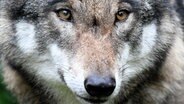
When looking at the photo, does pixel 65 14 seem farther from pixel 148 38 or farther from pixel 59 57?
pixel 148 38

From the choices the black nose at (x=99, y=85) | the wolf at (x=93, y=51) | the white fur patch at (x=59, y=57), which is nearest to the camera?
the black nose at (x=99, y=85)

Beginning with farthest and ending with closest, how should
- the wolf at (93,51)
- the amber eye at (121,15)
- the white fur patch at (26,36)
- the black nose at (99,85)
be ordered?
the white fur patch at (26,36)
the amber eye at (121,15)
the wolf at (93,51)
the black nose at (99,85)

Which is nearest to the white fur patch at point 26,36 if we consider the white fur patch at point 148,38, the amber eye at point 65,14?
the amber eye at point 65,14

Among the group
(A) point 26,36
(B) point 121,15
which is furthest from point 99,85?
(A) point 26,36

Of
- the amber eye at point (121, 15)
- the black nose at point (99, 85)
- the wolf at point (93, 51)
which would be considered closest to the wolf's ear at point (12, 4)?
the wolf at point (93, 51)

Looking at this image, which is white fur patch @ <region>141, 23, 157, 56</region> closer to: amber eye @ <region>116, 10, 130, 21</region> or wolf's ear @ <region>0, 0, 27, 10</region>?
amber eye @ <region>116, 10, 130, 21</region>

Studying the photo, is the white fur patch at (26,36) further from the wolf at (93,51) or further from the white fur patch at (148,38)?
the white fur patch at (148,38)

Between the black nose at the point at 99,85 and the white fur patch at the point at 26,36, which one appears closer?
the black nose at the point at 99,85

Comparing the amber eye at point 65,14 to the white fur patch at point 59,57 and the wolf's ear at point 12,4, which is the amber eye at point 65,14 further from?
the wolf's ear at point 12,4

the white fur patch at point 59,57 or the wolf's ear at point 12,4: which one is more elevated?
the wolf's ear at point 12,4
